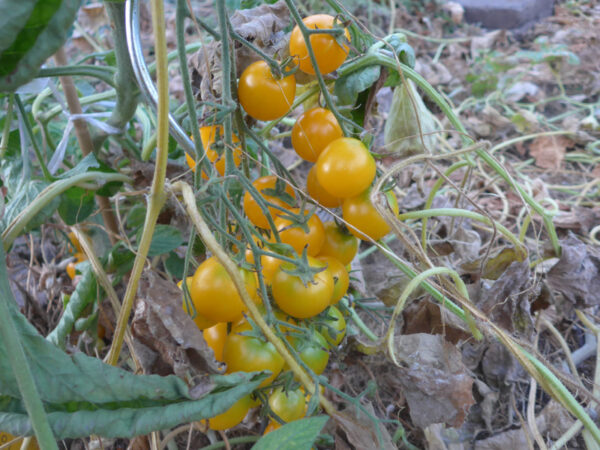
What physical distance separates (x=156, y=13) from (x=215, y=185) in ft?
0.57

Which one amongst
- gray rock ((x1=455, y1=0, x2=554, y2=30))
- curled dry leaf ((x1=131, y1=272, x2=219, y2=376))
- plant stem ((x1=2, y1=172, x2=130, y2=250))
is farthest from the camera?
gray rock ((x1=455, y1=0, x2=554, y2=30))

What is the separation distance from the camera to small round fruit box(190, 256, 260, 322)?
0.52 metres

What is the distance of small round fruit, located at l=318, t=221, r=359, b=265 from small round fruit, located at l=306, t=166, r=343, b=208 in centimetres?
3

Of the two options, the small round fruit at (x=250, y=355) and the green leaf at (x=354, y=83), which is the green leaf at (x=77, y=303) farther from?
the green leaf at (x=354, y=83)

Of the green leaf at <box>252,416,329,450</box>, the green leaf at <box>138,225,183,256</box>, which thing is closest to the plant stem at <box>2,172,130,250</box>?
the green leaf at <box>138,225,183,256</box>

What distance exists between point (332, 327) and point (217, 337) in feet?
0.48

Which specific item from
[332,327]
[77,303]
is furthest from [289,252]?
[77,303]

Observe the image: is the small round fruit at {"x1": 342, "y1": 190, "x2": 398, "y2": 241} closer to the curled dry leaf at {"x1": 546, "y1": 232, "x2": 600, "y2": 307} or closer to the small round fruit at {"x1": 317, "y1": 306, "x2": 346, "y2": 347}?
the small round fruit at {"x1": 317, "y1": 306, "x2": 346, "y2": 347}

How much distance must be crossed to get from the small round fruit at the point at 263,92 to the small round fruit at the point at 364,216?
145 mm

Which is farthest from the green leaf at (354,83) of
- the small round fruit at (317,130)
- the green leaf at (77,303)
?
the green leaf at (77,303)

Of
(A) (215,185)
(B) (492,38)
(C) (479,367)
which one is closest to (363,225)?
(A) (215,185)

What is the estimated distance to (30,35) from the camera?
0.45 m

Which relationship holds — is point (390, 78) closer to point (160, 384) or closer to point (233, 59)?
point (233, 59)

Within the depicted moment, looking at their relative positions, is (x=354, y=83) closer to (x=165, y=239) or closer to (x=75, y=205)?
(x=165, y=239)
